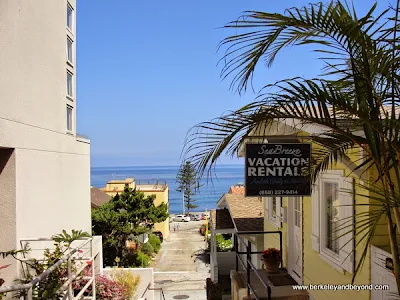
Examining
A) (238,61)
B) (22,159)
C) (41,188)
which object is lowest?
(41,188)

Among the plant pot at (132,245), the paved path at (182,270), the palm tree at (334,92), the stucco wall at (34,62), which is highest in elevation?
the stucco wall at (34,62)

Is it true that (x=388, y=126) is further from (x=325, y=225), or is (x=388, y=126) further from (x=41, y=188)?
(x=41, y=188)

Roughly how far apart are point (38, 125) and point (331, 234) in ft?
21.8

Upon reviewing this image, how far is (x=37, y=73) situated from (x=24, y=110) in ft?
4.30

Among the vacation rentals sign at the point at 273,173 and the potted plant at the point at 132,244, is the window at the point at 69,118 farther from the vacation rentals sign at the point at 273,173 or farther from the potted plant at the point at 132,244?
the potted plant at the point at 132,244

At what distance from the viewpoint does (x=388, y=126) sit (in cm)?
251

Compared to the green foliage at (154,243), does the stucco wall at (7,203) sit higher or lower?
higher

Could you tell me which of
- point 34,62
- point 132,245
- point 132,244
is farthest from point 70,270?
point 132,244

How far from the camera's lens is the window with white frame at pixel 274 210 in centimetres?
915

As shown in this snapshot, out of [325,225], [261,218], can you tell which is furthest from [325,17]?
[261,218]

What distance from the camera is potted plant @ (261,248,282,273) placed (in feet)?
25.0

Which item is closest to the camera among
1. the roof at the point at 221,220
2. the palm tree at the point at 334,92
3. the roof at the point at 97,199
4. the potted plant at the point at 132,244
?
the palm tree at the point at 334,92

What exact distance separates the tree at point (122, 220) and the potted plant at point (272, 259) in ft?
51.2

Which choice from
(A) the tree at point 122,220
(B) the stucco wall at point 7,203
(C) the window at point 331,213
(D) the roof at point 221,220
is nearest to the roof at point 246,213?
(D) the roof at point 221,220
